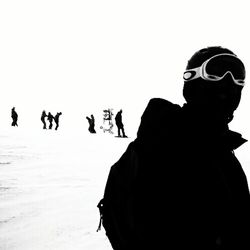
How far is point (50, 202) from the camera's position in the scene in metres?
5.94

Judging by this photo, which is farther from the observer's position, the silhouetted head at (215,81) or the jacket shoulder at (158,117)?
the silhouetted head at (215,81)

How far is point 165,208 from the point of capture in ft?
4.03

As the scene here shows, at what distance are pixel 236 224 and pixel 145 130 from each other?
51 cm

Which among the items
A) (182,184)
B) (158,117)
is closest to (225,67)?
(158,117)

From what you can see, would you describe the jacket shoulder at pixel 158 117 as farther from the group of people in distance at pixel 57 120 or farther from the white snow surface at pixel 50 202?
the group of people in distance at pixel 57 120

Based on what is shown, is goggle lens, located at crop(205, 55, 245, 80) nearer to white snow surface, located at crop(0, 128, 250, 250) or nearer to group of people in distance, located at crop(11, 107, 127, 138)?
white snow surface, located at crop(0, 128, 250, 250)

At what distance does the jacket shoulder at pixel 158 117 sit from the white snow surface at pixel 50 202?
330 centimetres

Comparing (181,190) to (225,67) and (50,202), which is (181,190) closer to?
(225,67)

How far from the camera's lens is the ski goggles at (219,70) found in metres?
1.50

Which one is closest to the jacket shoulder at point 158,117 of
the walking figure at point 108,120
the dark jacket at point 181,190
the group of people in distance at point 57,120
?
the dark jacket at point 181,190

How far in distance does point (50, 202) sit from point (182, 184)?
5.02 metres

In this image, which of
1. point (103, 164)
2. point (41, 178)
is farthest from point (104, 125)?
point (41, 178)

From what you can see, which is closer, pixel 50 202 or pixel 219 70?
pixel 219 70

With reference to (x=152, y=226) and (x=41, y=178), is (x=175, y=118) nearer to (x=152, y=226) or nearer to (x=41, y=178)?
(x=152, y=226)
